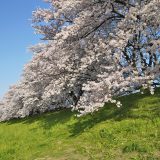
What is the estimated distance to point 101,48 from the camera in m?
26.5

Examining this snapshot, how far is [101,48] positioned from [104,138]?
800cm

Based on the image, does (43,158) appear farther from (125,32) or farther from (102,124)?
(125,32)

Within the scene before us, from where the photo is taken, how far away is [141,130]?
19812 millimetres

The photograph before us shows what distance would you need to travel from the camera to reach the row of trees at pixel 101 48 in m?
23.6

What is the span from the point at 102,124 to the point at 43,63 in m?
12.6

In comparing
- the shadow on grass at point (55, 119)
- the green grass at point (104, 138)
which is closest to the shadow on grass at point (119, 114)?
the green grass at point (104, 138)

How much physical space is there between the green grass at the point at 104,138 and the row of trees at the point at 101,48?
1128 millimetres

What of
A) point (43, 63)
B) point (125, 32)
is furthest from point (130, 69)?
point (43, 63)

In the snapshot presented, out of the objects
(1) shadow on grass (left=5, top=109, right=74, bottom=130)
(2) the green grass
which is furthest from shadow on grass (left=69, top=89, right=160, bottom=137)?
(1) shadow on grass (left=5, top=109, right=74, bottom=130)

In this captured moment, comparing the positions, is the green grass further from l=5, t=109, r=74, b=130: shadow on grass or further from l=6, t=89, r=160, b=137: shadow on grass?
l=5, t=109, r=74, b=130: shadow on grass

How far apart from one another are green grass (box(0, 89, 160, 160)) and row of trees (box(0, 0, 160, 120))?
3.70ft

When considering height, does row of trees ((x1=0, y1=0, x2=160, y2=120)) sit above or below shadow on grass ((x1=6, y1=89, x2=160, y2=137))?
above

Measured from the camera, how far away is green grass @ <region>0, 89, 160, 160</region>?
57.2ft

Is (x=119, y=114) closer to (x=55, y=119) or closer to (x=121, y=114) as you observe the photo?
(x=121, y=114)
